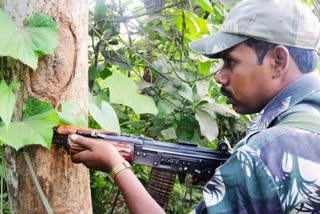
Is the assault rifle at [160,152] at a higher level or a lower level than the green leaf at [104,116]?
lower

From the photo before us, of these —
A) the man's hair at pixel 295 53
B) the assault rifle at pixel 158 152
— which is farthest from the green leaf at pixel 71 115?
the man's hair at pixel 295 53

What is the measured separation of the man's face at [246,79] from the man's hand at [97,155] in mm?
328

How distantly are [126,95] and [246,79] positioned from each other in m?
0.60

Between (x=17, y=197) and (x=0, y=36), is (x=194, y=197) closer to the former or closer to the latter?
(x=17, y=197)

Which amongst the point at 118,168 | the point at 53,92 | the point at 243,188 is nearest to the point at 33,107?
the point at 53,92

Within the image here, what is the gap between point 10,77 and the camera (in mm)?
1442

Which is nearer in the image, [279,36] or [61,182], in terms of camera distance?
[279,36]

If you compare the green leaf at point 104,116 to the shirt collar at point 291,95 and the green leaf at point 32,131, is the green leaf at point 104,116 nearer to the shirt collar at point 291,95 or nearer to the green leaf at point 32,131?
the green leaf at point 32,131

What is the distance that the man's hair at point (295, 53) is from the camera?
1225 mm

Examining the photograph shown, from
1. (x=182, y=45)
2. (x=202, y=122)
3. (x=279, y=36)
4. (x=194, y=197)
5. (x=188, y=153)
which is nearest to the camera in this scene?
(x=279, y=36)

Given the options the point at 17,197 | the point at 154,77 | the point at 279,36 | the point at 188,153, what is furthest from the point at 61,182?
the point at 154,77

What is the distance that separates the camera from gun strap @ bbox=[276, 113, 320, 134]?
109 centimetres

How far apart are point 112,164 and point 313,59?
1.83 feet

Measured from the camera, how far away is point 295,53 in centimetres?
123
